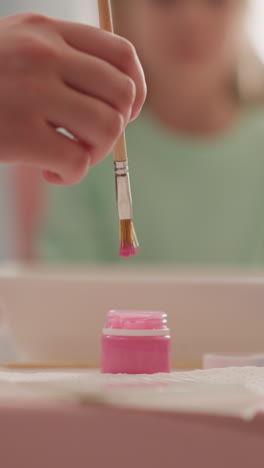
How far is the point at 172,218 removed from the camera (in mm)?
1208

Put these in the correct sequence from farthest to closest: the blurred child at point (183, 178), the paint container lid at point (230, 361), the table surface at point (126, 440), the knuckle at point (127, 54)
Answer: the blurred child at point (183, 178)
the paint container lid at point (230, 361)
the knuckle at point (127, 54)
the table surface at point (126, 440)

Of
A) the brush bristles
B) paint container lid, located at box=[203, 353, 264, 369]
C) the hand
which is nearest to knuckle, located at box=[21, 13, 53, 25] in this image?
the hand

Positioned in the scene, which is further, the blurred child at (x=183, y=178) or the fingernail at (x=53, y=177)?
the blurred child at (x=183, y=178)

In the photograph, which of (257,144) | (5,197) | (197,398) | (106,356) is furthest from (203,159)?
(197,398)

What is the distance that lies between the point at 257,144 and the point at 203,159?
0.36ft

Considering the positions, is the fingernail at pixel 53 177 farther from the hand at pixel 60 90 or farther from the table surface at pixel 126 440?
the table surface at pixel 126 440

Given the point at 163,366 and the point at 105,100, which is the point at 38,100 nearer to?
the point at 105,100

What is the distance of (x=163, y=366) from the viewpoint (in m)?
0.44

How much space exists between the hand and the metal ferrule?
0.11ft

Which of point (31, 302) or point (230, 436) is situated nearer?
point (230, 436)

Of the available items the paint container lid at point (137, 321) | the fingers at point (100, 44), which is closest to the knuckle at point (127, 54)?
the fingers at point (100, 44)

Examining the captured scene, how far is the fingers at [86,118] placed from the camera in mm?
346

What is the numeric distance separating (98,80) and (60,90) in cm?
2

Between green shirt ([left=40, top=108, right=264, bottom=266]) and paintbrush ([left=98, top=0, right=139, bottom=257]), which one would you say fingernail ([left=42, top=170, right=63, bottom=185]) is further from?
green shirt ([left=40, top=108, right=264, bottom=266])
